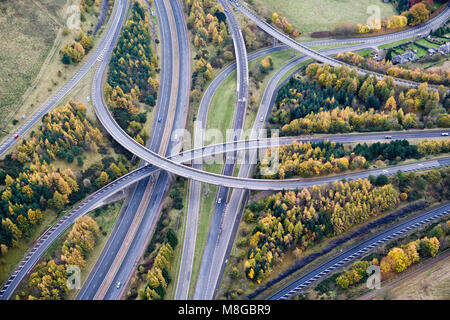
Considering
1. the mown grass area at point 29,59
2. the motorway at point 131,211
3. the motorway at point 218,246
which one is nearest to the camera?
the motorway at point 218,246

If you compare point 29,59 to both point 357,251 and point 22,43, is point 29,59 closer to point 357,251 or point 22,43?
point 22,43

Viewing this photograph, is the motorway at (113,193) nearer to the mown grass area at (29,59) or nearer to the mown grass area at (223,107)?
the mown grass area at (223,107)

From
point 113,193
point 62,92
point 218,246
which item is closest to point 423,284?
point 218,246

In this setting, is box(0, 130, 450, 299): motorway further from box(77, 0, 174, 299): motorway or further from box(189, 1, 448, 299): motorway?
box(189, 1, 448, 299): motorway

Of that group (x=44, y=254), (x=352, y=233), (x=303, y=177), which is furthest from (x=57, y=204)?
(x=352, y=233)

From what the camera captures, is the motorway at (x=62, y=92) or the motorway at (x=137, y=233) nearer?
the motorway at (x=137, y=233)

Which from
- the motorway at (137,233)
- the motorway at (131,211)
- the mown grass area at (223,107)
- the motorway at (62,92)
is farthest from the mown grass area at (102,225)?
the mown grass area at (223,107)

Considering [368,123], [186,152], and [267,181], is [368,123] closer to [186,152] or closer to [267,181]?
[267,181]
